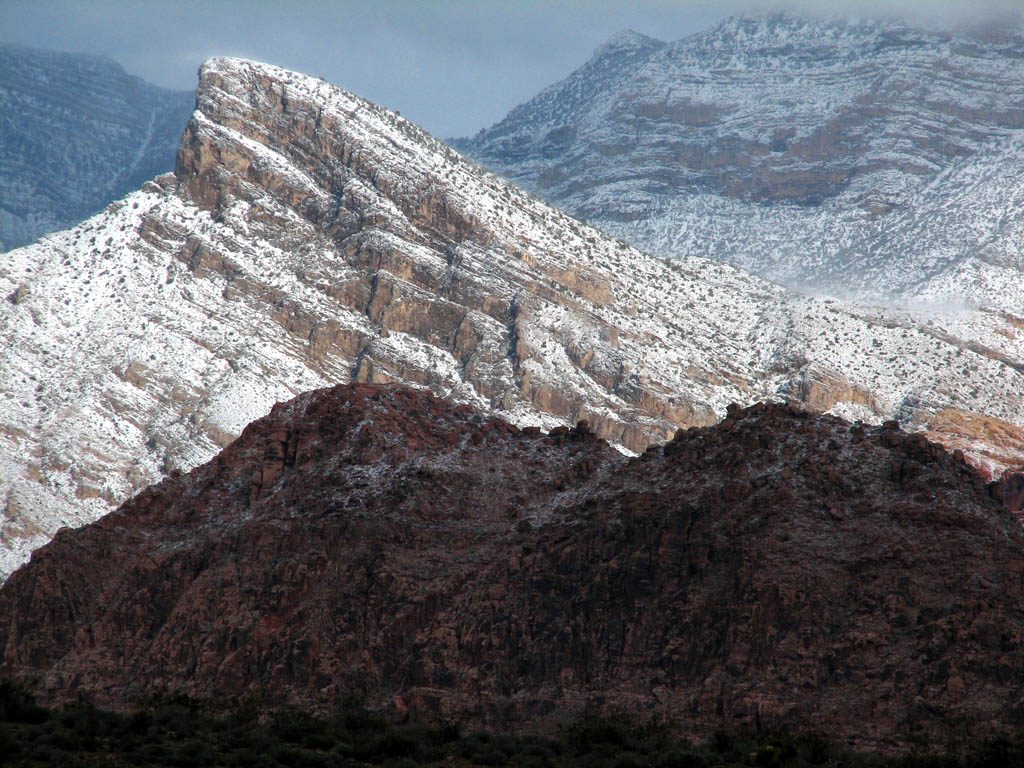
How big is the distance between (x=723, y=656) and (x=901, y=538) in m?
9.17

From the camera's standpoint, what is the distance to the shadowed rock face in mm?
53219

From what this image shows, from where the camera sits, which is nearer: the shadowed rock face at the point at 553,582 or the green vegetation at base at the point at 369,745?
the green vegetation at base at the point at 369,745

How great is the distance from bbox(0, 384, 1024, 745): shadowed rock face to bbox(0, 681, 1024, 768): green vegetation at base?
16.6ft

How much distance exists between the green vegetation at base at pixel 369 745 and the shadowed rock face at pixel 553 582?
16.6ft

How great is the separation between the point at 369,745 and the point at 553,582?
18772 millimetres

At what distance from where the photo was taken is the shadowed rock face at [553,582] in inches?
2095

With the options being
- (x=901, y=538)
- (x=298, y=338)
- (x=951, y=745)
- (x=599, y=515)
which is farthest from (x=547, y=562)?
(x=298, y=338)

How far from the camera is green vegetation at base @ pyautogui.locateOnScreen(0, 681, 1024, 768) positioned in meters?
41.1

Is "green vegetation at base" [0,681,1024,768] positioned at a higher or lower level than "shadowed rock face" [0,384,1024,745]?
lower

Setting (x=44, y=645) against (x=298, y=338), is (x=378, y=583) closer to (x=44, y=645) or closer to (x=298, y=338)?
(x=44, y=645)

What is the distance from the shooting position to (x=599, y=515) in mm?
64625

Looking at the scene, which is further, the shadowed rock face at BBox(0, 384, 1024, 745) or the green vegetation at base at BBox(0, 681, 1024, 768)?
the shadowed rock face at BBox(0, 384, 1024, 745)

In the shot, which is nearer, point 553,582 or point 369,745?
point 369,745

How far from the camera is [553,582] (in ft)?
204
